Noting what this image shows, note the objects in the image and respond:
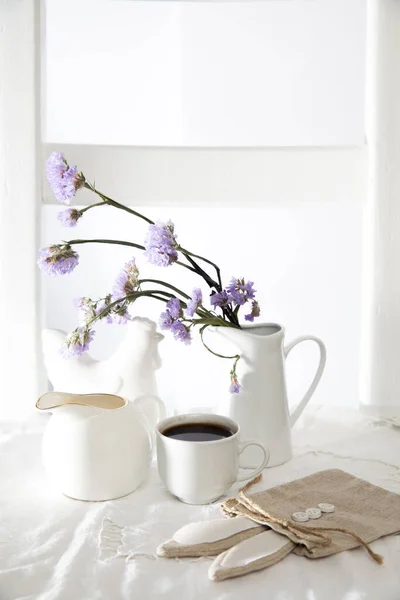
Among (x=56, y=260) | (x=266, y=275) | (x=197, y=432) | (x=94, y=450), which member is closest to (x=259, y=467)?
(x=197, y=432)

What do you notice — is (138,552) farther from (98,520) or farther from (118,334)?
(118,334)

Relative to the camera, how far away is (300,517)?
714 millimetres

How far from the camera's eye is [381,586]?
0.64 m

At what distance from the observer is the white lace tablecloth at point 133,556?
2.05 ft

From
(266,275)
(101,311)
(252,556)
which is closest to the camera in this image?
(252,556)

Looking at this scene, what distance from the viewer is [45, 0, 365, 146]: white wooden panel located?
1.83 m

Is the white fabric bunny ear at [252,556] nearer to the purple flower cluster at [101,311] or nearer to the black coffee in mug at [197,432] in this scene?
the black coffee in mug at [197,432]

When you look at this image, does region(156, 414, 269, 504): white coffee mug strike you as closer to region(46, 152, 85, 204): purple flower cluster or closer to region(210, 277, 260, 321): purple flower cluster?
region(210, 277, 260, 321): purple flower cluster

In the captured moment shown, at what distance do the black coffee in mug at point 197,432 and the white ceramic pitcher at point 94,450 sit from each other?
0.03 metres

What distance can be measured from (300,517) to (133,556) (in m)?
0.17

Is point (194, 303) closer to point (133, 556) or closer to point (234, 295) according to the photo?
point (234, 295)

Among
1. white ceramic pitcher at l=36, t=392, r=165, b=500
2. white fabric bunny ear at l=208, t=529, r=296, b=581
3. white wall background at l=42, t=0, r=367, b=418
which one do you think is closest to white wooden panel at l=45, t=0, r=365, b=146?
white wall background at l=42, t=0, r=367, b=418

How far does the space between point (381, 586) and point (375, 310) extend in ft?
1.94

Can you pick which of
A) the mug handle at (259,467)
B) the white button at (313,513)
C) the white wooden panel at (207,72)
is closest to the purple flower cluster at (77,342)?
the mug handle at (259,467)
